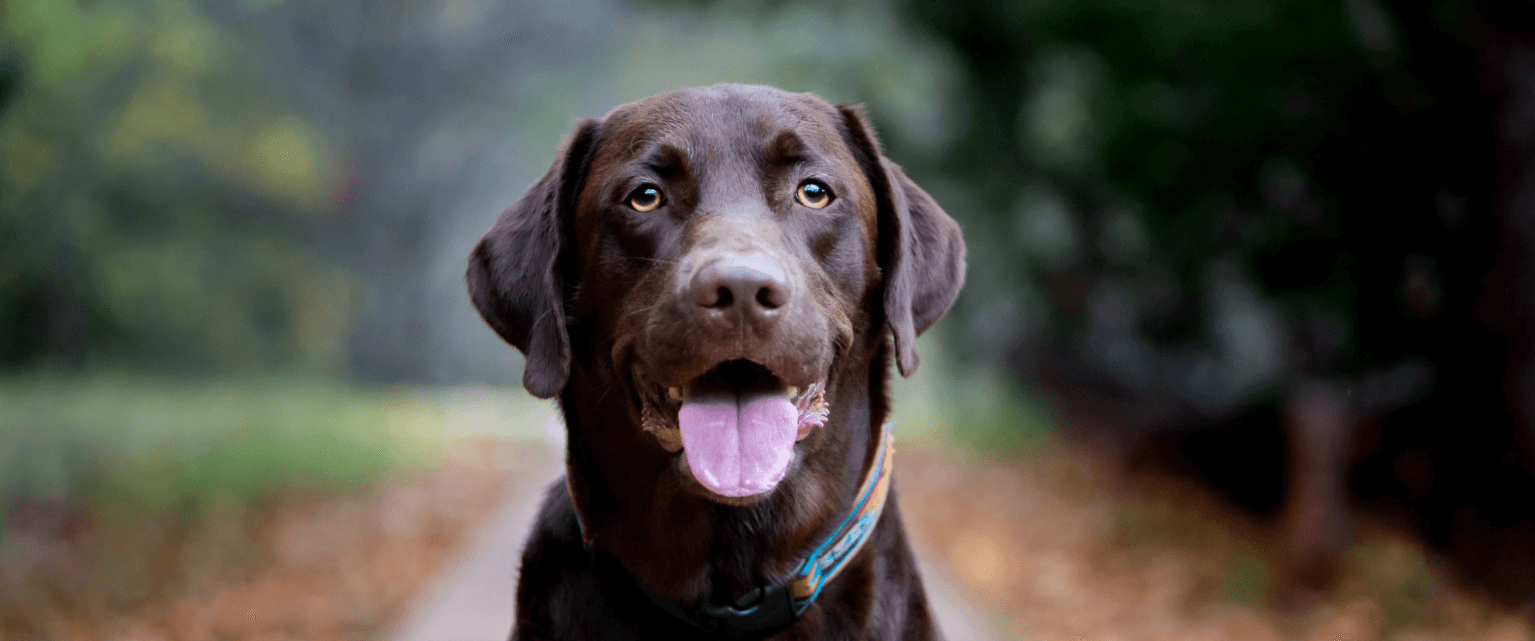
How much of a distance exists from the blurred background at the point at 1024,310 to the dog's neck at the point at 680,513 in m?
2.96

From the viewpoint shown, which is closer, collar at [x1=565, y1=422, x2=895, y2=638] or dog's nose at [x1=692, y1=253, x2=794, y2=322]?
dog's nose at [x1=692, y1=253, x2=794, y2=322]

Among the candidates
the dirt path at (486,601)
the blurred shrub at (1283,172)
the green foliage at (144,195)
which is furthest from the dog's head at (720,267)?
the green foliage at (144,195)

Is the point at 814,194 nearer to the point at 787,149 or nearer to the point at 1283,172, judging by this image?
the point at 787,149

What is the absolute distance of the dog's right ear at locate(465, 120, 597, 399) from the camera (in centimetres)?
234

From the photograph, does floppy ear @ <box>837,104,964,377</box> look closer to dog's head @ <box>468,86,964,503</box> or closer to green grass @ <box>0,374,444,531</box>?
dog's head @ <box>468,86,964,503</box>

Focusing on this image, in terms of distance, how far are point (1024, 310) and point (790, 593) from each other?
710 centimetres

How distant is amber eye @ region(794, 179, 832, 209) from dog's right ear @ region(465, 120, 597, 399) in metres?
0.60

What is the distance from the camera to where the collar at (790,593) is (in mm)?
2260

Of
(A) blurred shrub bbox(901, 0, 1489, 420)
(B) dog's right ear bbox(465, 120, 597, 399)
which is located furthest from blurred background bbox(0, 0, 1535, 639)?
(B) dog's right ear bbox(465, 120, 597, 399)

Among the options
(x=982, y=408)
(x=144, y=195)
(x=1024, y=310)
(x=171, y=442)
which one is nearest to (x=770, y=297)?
(x=144, y=195)

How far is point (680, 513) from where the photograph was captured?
2.33 meters

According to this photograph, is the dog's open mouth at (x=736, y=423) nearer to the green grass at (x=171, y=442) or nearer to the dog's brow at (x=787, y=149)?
the dog's brow at (x=787, y=149)

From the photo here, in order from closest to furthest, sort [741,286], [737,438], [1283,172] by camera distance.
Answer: [741,286] → [737,438] → [1283,172]

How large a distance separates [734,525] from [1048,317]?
6.95 metres
